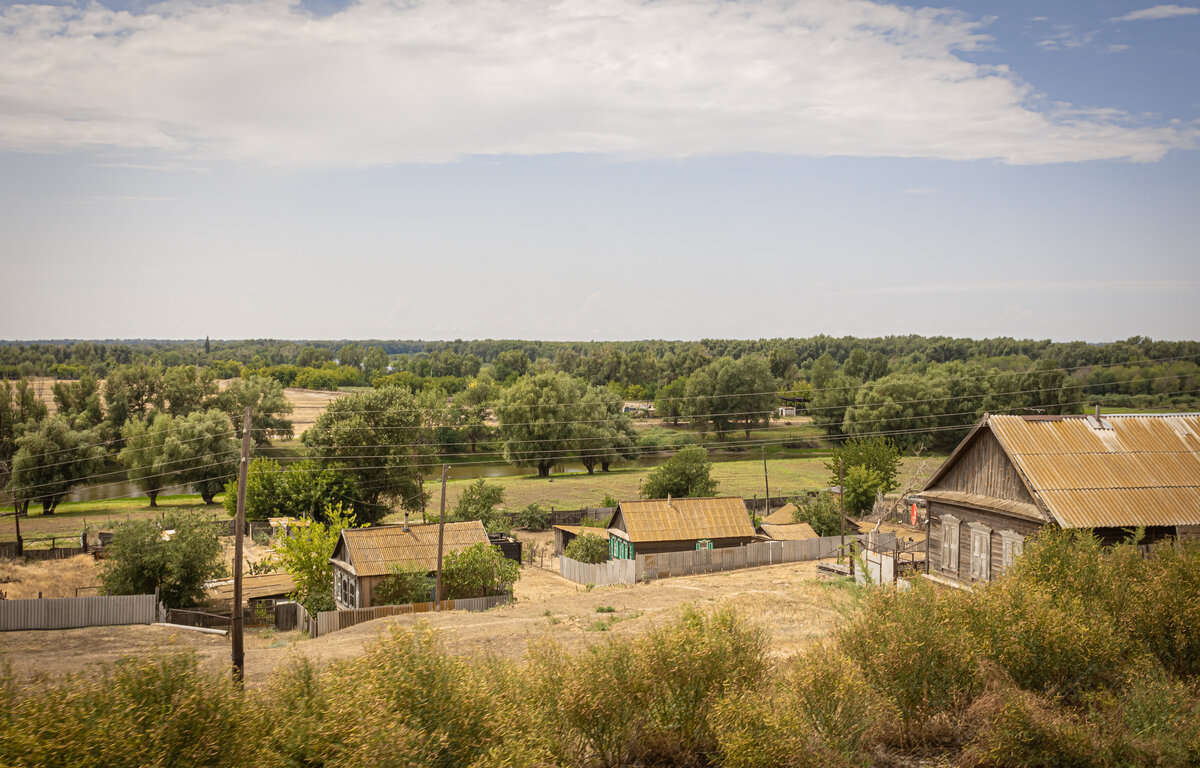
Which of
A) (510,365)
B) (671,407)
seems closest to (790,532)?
(671,407)

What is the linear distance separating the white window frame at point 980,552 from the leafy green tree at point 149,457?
235 feet

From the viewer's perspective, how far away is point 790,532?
47.0m

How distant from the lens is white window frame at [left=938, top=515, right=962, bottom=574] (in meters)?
26.0

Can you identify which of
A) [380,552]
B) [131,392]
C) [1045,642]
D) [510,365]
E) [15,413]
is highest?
[510,365]

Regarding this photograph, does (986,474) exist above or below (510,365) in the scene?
below

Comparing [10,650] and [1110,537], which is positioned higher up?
[1110,537]

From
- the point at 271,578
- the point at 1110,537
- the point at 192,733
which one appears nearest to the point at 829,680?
the point at 192,733

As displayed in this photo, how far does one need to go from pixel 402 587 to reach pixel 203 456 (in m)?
50.8

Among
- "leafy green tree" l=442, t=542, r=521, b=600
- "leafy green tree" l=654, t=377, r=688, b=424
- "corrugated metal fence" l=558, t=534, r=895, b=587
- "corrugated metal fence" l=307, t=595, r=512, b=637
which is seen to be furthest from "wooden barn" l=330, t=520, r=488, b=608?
"leafy green tree" l=654, t=377, r=688, b=424

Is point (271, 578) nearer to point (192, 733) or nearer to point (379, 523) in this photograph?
point (379, 523)

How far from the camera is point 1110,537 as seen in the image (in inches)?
865

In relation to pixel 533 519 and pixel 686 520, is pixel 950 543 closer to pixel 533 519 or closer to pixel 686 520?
pixel 686 520

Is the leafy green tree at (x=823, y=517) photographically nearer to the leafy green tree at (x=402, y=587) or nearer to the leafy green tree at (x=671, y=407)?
the leafy green tree at (x=402, y=587)

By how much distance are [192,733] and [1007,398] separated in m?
104
